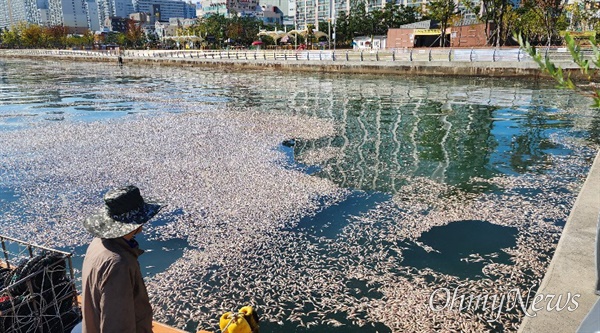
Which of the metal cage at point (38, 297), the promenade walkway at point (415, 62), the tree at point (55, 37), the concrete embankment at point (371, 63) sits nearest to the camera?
the metal cage at point (38, 297)

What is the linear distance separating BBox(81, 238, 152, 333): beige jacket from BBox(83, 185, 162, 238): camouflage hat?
0.28 ft

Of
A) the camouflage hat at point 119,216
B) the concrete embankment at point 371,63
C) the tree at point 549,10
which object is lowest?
the camouflage hat at point 119,216

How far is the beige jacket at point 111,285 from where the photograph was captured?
8.95ft

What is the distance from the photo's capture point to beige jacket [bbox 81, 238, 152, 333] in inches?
107

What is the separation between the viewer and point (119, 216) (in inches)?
113

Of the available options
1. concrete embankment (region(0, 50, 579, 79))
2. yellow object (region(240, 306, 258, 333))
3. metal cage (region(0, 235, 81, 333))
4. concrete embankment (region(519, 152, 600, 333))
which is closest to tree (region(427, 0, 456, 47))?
concrete embankment (region(0, 50, 579, 79))

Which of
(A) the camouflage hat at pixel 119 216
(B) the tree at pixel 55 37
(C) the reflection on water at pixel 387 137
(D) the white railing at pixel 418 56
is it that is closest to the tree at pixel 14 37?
(B) the tree at pixel 55 37

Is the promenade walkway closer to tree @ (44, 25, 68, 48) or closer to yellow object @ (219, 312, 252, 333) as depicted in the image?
yellow object @ (219, 312, 252, 333)

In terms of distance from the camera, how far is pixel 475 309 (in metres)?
5.43

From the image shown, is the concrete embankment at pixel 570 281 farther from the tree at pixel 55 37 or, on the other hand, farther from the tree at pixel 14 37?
the tree at pixel 14 37

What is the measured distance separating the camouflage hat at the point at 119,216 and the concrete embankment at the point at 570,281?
357 cm

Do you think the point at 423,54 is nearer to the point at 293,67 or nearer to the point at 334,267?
the point at 293,67

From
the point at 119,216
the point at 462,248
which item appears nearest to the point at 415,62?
the point at 462,248

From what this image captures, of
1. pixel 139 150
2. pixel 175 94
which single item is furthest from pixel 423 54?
pixel 139 150
